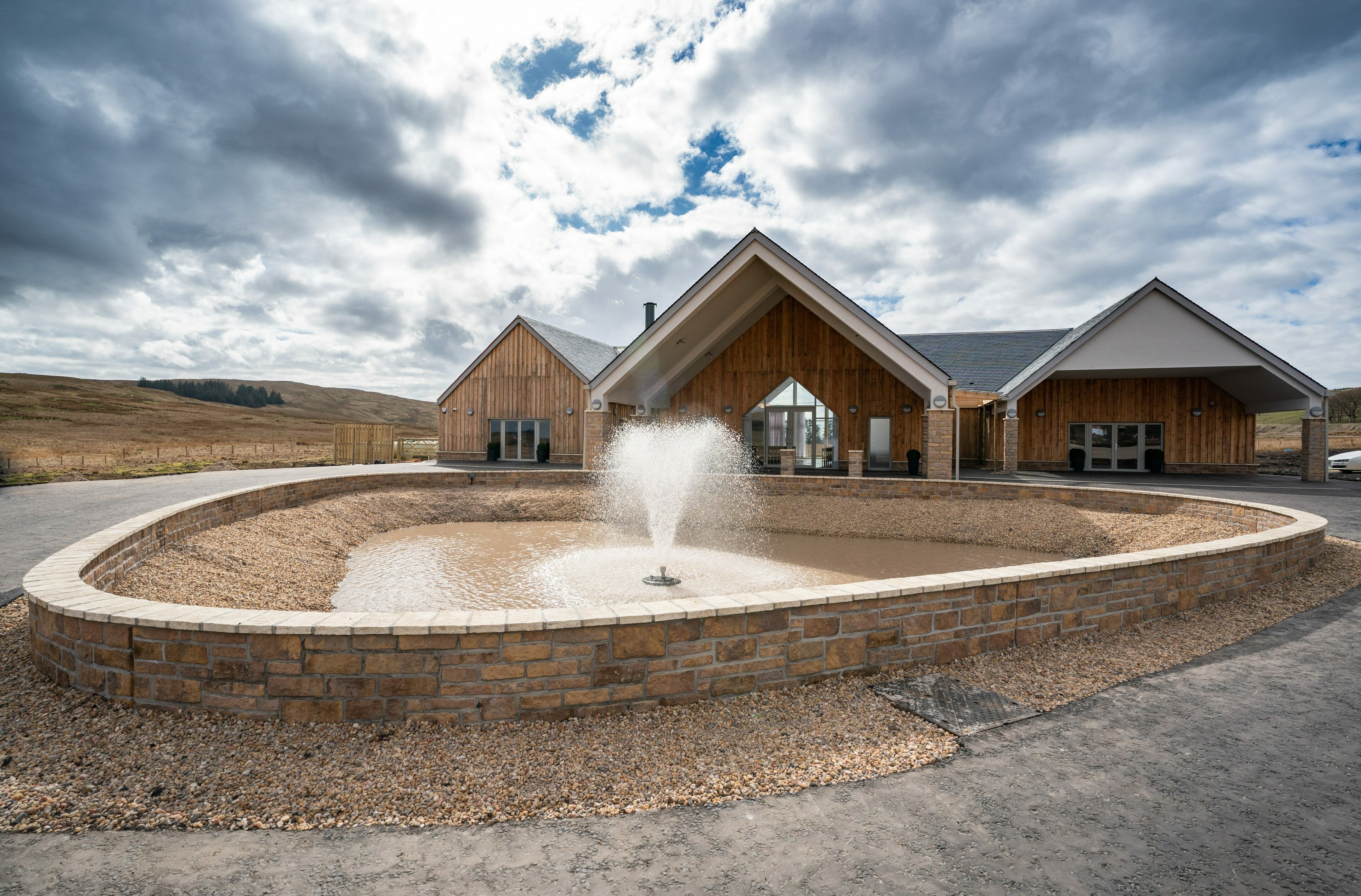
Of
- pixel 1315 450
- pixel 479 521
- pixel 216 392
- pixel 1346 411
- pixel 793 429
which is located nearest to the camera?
pixel 479 521

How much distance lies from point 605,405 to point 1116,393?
16459 millimetres

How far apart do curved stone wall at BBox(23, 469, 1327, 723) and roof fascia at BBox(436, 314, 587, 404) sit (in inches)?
764

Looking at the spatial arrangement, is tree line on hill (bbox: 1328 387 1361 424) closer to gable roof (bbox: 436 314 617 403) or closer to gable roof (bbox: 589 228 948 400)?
gable roof (bbox: 589 228 948 400)

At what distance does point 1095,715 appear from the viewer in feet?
12.2

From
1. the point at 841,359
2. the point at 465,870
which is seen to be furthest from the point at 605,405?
the point at 465,870

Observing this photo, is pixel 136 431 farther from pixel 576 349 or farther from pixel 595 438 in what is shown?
pixel 595 438

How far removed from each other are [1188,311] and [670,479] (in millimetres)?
14746

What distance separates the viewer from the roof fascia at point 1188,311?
1694 centimetres

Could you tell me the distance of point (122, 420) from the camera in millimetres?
73250

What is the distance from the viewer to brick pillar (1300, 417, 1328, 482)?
1673cm

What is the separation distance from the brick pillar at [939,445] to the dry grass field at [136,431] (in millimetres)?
20848

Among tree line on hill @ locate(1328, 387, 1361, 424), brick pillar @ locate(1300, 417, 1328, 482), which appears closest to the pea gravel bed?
brick pillar @ locate(1300, 417, 1328, 482)

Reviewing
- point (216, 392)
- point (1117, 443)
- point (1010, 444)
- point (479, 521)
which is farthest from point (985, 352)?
point (216, 392)

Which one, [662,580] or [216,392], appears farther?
[216,392]
